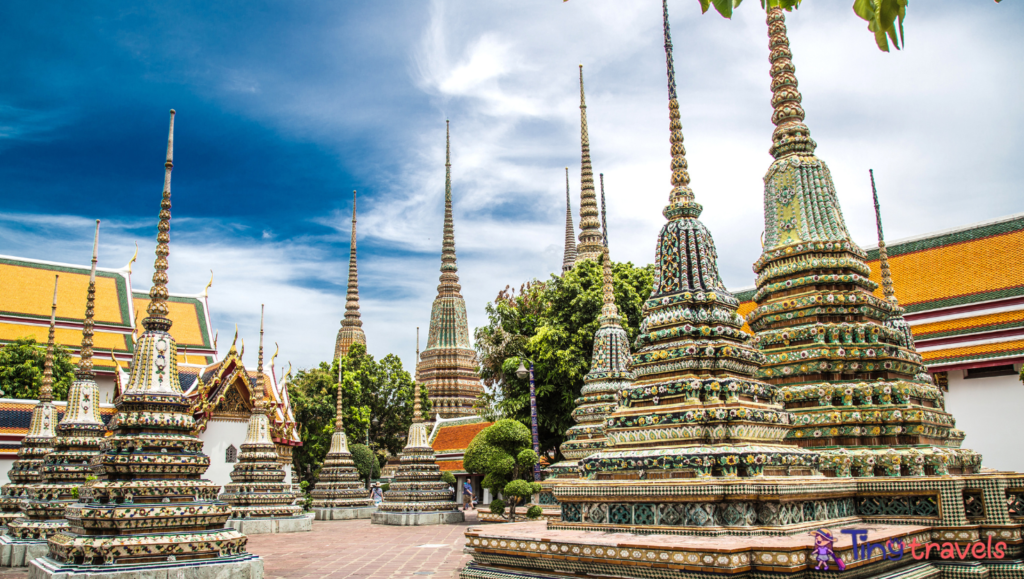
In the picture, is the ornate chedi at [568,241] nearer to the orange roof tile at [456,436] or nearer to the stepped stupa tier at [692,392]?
the orange roof tile at [456,436]

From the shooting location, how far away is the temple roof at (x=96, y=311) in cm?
2989

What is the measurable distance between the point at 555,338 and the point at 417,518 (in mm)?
7397

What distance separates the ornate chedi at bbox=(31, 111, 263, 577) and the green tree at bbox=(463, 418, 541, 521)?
1058cm

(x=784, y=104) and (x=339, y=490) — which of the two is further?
(x=339, y=490)

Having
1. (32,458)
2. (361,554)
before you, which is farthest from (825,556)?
(32,458)

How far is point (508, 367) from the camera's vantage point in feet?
76.2

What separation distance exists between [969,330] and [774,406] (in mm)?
15192

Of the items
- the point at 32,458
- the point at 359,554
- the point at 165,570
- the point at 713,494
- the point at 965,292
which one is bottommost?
the point at 359,554

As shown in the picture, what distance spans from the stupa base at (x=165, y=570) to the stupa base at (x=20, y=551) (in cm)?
303

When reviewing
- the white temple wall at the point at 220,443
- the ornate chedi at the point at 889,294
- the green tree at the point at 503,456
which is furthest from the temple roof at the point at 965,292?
the white temple wall at the point at 220,443

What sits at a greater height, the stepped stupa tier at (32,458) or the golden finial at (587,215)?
the golden finial at (587,215)

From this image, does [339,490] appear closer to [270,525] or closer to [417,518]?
[417,518]

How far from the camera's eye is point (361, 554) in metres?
13.0

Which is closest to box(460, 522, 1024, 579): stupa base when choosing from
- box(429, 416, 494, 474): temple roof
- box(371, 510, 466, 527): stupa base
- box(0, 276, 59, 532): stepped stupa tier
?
box(0, 276, 59, 532): stepped stupa tier
